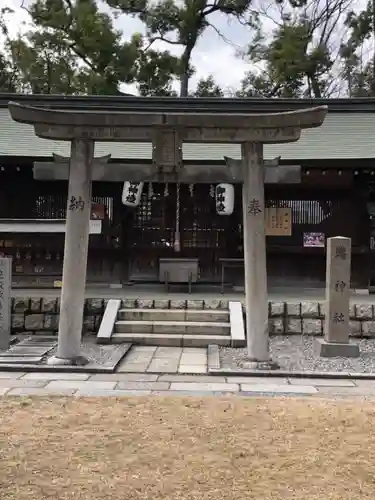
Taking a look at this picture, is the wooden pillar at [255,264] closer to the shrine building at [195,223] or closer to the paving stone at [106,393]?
the paving stone at [106,393]

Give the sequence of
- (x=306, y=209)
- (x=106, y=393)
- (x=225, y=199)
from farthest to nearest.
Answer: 1. (x=306, y=209)
2. (x=225, y=199)
3. (x=106, y=393)

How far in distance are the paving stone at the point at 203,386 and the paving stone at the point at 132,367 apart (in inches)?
33.6

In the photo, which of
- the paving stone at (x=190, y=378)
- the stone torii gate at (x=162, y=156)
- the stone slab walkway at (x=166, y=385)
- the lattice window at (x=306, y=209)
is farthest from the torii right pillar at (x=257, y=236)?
the lattice window at (x=306, y=209)

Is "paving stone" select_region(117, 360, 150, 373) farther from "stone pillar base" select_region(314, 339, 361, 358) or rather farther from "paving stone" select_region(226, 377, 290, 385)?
"stone pillar base" select_region(314, 339, 361, 358)

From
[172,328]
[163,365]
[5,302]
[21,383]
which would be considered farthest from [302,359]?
[5,302]

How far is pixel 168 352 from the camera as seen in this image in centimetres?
879

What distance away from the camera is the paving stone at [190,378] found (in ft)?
22.8

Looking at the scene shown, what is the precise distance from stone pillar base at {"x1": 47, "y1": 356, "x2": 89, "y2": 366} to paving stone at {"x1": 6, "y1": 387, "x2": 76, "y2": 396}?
45.9 inches

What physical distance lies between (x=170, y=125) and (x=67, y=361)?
3.72m

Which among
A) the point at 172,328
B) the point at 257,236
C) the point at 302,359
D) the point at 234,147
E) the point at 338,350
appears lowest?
the point at 302,359

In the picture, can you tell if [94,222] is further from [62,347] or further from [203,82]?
[203,82]

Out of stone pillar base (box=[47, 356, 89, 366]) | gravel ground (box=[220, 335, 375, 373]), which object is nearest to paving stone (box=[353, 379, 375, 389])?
gravel ground (box=[220, 335, 375, 373])

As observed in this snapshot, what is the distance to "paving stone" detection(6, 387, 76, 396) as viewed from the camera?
20.1 feet

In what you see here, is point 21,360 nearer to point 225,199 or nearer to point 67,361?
point 67,361
